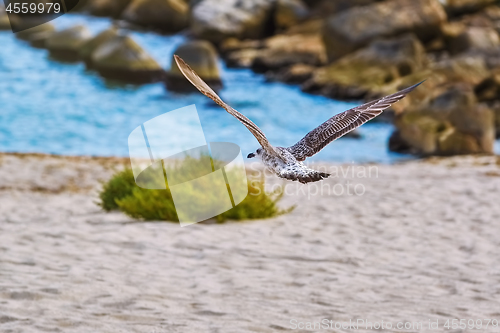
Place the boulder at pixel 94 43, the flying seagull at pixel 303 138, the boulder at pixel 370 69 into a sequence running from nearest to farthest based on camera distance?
the flying seagull at pixel 303 138 → the boulder at pixel 370 69 → the boulder at pixel 94 43

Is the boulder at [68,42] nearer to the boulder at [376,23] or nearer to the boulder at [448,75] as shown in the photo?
the boulder at [376,23]

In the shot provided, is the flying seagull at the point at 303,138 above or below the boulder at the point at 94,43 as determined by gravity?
above

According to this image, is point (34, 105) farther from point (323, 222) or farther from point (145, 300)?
point (145, 300)

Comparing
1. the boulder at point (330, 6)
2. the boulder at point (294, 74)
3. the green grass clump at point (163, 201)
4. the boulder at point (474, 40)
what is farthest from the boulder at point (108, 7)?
the green grass clump at point (163, 201)

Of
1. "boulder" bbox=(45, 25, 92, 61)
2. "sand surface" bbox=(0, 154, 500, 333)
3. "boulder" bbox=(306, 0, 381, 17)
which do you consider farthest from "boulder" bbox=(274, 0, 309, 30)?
"sand surface" bbox=(0, 154, 500, 333)

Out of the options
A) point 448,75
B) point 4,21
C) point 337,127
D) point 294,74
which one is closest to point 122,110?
point 294,74

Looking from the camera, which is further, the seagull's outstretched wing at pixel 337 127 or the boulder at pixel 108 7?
the boulder at pixel 108 7

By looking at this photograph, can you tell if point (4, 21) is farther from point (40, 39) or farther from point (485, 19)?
point (485, 19)
